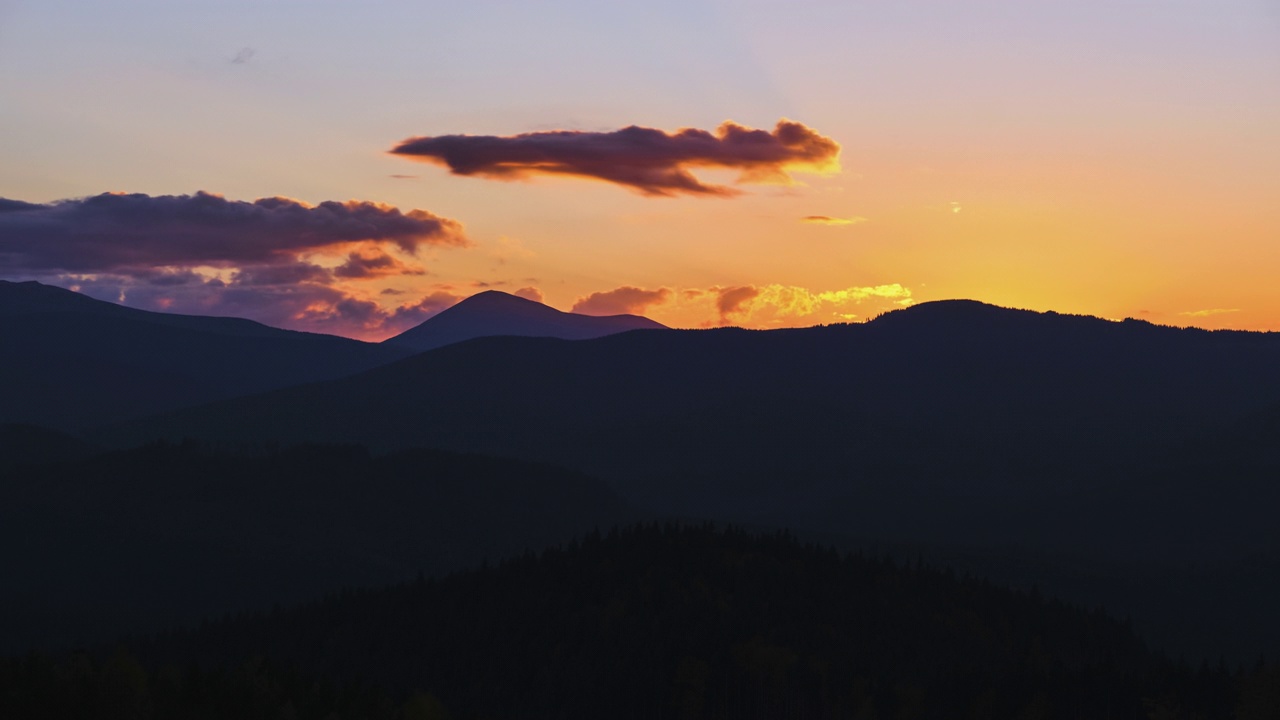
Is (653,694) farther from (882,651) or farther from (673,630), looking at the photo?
(882,651)

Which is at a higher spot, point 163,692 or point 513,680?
point 163,692

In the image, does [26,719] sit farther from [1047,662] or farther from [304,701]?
[1047,662]

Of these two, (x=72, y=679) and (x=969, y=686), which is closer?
(x=72, y=679)

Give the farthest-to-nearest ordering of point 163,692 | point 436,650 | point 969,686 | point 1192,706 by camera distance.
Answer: point 436,650 < point 969,686 < point 1192,706 < point 163,692

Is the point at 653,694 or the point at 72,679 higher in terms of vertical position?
the point at 72,679

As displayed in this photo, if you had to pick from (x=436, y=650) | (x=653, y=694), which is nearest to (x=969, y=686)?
(x=653, y=694)

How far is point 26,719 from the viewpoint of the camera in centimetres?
8775

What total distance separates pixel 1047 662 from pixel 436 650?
285 ft

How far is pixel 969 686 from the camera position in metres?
152

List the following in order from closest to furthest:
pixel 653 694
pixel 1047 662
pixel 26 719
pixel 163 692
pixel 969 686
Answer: pixel 26 719 → pixel 163 692 → pixel 969 686 → pixel 653 694 → pixel 1047 662

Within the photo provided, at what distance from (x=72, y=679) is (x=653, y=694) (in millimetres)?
87715

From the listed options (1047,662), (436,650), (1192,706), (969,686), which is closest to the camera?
(1192,706)

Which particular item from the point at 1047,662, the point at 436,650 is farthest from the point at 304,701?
the point at 1047,662

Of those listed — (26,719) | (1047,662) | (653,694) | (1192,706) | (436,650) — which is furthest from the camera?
(436,650)
